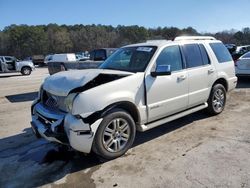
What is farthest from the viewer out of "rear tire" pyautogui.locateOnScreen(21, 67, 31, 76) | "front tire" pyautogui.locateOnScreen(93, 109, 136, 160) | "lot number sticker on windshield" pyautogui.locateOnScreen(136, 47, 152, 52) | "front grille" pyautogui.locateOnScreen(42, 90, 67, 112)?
"rear tire" pyautogui.locateOnScreen(21, 67, 31, 76)

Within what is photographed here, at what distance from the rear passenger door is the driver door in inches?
7.3

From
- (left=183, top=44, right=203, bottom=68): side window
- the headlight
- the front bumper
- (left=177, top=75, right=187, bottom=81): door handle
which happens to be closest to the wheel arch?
(left=183, top=44, right=203, bottom=68): side window

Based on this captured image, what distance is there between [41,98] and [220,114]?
410 cm

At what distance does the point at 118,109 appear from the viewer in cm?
445

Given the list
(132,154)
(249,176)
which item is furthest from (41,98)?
(249,176)

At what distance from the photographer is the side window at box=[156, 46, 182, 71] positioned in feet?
17.0

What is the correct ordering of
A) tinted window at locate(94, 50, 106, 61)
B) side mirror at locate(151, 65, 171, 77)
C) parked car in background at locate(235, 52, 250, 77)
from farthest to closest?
tinted window at locate(94, 50, 106, 61)
parked car in background at locate(235, 52, 250, 77)
side mirror at locate(151, 65, 171, 77)

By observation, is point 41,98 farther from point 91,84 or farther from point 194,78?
point 194,78

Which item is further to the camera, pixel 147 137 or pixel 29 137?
pixel 29 137

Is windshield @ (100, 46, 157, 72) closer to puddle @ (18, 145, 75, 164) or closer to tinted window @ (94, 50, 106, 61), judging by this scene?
puddle @ (18, 145, 75, 164)

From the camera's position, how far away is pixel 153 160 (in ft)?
14.2

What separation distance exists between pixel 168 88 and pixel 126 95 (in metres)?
1.03

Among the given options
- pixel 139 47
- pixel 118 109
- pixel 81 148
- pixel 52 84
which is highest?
pixel 139 47

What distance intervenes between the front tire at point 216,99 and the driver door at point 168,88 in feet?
3.40
